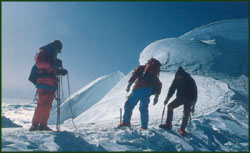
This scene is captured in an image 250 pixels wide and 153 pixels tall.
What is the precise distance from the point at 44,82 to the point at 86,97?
20170mm

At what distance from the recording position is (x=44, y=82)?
3832 millimetres

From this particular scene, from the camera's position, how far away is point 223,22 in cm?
2002

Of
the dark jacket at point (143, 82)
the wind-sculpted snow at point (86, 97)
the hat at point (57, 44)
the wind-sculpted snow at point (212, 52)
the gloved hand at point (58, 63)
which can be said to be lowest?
the wind-sculpted snow at point (86, 97)

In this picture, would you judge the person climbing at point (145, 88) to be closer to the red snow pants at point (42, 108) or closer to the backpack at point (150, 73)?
the backpack at point (150, 73)

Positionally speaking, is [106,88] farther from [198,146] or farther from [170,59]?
[198,146]

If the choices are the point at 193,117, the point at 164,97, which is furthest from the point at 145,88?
the point at 164,97

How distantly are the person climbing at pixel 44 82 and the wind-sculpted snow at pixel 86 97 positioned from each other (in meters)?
13.7

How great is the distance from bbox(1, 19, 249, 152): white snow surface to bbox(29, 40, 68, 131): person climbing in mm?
324

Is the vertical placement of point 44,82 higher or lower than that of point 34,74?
lower

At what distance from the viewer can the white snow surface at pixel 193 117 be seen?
121 inches

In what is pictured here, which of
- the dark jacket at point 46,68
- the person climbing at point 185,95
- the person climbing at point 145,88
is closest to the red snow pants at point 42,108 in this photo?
the dark jacket at point 46,68

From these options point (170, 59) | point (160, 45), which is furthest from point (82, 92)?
point (170, 59)

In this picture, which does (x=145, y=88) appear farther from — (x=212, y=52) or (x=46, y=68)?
(x=212, y=52)

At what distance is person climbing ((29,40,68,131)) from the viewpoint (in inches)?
148
